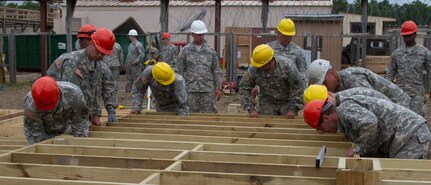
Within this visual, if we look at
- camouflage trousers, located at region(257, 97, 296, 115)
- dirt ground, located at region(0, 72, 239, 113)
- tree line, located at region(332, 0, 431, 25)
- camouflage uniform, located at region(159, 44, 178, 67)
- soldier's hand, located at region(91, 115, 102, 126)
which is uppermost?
tree line, located at region(332, 0, 431, 25)

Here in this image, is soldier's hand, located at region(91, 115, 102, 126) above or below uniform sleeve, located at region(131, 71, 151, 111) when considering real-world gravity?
below

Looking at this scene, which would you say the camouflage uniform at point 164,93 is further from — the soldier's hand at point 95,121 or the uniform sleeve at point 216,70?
the uniform sleeve at point 216,70

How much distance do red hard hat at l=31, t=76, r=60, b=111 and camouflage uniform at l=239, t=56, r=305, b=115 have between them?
9.53 feet

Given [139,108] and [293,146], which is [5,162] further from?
[139,108]

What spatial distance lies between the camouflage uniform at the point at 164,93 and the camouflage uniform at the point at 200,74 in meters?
1.10

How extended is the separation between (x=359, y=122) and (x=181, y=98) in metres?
3.22

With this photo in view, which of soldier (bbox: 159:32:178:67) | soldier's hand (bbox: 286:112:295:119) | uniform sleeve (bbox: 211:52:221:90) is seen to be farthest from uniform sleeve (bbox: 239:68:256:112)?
soldier (bbox: 159:32:178:67)

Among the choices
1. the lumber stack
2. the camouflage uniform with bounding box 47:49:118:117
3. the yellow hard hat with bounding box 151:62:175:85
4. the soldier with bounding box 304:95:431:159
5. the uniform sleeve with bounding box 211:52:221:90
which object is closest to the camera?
the lumber stack

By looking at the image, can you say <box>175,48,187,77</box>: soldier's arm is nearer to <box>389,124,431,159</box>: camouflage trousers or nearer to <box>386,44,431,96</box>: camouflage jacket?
<box>386,44,431,96</box>: camouflage jacket

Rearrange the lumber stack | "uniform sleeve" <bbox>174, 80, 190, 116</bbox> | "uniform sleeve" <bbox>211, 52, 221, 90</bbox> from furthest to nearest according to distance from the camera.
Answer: "uniform sleeve" <bbox>211, 52, 221, 90</bbox>
"uniform sleeve" <bbox>174, 80, 190, 116</bbox>
the lumber stack

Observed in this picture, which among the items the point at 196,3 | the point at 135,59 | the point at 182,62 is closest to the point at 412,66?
the point at 182,62

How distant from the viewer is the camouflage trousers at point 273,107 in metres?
7.71

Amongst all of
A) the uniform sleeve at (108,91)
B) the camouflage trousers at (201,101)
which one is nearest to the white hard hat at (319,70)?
the uniform sleeve at (108,91)

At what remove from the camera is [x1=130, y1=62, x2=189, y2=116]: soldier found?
7.41m
